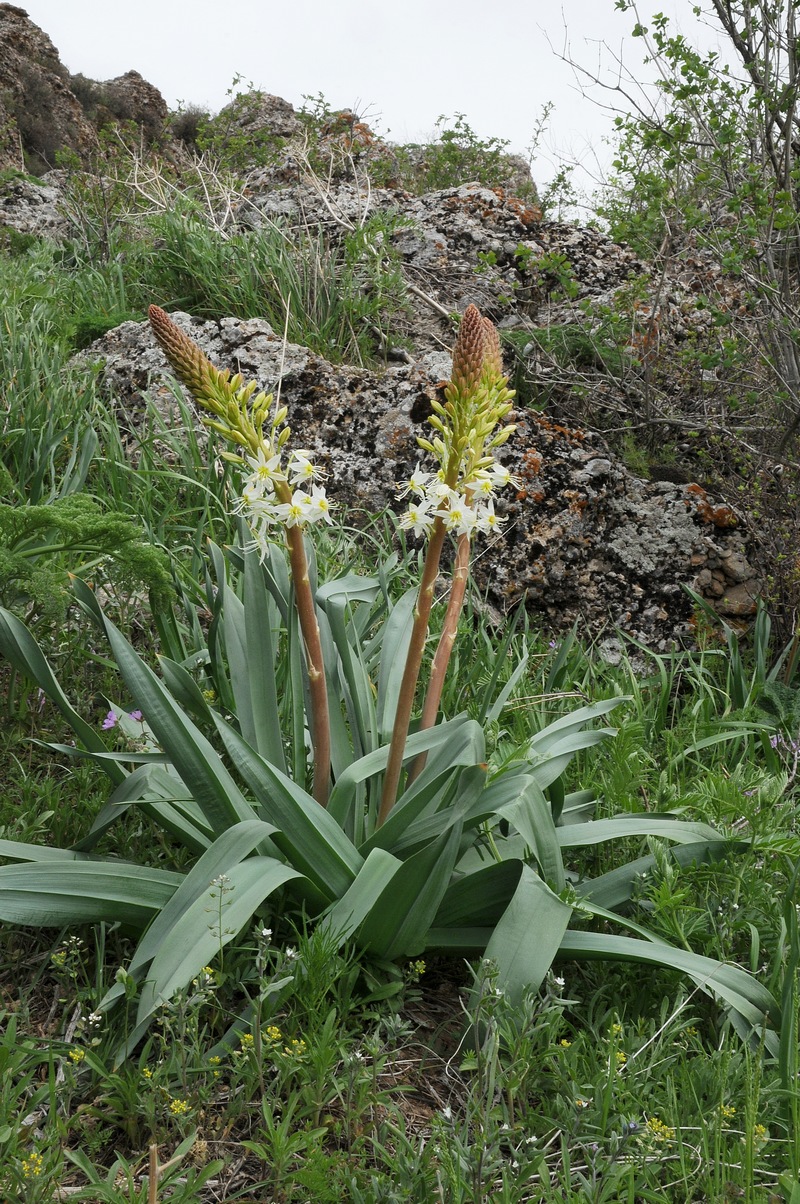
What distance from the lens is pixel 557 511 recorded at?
397cm

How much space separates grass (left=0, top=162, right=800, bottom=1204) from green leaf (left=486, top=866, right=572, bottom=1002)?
0.19 feet

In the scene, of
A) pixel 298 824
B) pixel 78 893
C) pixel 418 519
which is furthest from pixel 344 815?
pixel 418 519

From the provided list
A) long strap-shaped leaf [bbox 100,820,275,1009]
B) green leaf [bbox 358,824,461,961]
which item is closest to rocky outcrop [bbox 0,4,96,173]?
long strap-shaped leaf [bbox 100,820,275,1009]

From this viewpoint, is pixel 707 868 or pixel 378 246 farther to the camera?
pixel 378 246

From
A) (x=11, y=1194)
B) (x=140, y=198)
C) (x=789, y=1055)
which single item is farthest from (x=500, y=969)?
(x=140, y=198)

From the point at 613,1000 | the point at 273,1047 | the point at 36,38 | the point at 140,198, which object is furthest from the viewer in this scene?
the point at 36,38

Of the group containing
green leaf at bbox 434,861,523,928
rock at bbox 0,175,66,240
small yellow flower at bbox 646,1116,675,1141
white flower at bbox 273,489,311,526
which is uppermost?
rock at bbox 0,175,66,240

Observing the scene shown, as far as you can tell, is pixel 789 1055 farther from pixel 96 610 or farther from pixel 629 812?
pixel 96 610

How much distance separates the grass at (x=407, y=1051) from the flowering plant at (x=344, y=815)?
0.07m

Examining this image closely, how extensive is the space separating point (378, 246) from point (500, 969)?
5.10 m

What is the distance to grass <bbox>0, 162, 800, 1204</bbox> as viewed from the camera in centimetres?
142

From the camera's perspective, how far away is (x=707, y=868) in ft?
7.03

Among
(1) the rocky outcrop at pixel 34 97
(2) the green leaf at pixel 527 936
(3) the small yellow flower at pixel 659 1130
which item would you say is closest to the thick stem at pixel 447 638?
(2) the green leaf at pixel 527 936

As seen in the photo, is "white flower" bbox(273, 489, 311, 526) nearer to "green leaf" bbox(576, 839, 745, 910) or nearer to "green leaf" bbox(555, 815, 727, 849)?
"green leaf" bbox(555, 815, 727, 849)
